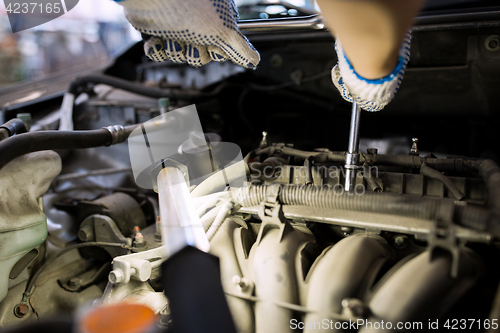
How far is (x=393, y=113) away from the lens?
2254 millimetres

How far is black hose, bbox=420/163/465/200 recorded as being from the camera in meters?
0.97

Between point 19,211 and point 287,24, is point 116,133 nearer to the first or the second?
point 19,211

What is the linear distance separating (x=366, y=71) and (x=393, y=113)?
158 centimetres

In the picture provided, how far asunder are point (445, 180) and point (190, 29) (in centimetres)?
87

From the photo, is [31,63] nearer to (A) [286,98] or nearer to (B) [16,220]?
(A) [286,98]

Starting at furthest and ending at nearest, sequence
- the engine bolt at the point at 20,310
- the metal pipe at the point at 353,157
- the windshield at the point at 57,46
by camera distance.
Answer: the windshield at the point at 57,46 < the engine bolt at the point at 20,310 < the metal pipe at the point at 353,157

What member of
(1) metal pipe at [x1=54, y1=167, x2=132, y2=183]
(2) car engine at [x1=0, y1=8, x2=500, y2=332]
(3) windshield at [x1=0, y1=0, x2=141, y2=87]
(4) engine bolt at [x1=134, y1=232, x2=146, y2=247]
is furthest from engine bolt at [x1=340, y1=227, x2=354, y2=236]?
(3) windshield at [x1=0, y1=0, x2=141, y2=87]

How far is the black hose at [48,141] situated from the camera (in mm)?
1243

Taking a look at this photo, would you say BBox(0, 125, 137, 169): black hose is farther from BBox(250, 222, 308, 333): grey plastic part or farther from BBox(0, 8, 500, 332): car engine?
BBox(250, 222, 308, 333): grey plastic part

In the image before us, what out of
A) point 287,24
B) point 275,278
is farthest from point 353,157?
point 287,24

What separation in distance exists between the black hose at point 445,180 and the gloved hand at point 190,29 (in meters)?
0.69

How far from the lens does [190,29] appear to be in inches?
42.9

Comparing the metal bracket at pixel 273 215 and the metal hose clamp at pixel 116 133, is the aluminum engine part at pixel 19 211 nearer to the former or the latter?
the metal hose clamp at pixel 116 133

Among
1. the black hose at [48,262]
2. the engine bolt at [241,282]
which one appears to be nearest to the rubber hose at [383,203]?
the engine bolt at [241,282]
